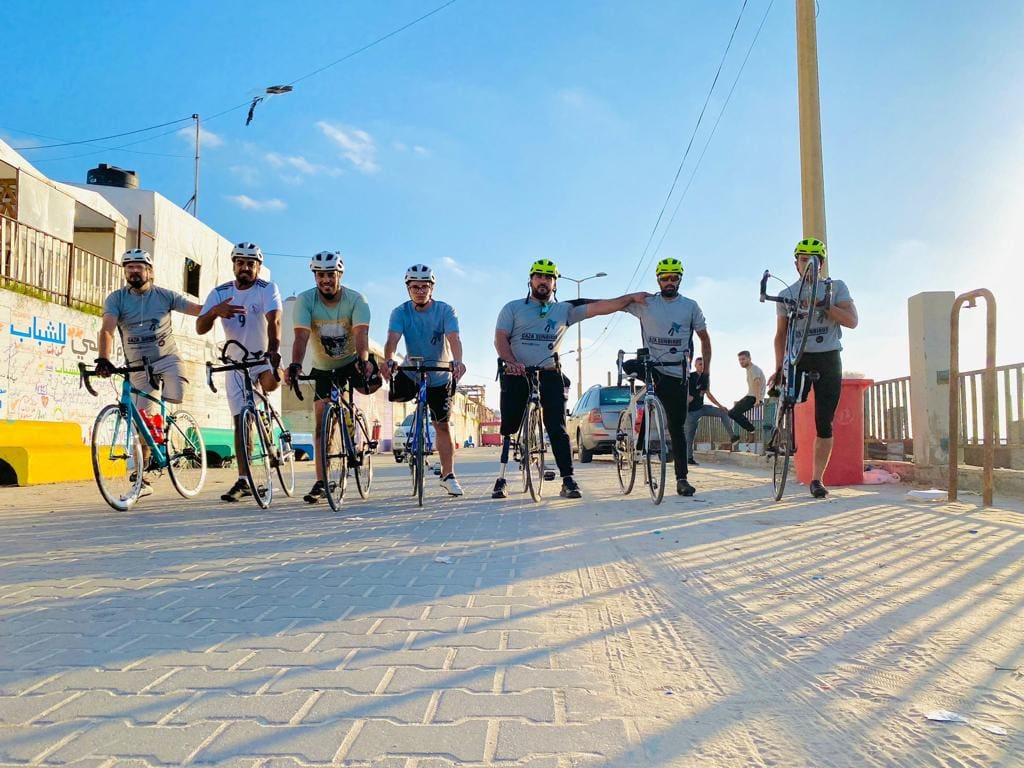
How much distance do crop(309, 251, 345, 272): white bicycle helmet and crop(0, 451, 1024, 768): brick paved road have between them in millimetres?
2720

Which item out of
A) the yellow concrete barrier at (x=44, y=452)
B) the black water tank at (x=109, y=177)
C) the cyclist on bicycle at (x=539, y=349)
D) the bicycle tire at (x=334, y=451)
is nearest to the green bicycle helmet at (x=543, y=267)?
the cyclist on bicycle at (x=539, y=349)

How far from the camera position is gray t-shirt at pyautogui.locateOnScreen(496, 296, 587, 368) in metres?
7.07

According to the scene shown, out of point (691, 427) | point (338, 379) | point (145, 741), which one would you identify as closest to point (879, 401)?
point (691, 427)

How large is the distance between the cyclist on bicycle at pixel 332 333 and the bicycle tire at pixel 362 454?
324 mm

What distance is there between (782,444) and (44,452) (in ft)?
26.5

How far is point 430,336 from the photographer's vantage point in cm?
703

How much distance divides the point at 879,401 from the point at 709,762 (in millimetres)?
8922

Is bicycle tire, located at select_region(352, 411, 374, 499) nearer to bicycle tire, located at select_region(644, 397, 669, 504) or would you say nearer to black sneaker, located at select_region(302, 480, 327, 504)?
black sneaker, located at select_region(302, 480, 327, 504)

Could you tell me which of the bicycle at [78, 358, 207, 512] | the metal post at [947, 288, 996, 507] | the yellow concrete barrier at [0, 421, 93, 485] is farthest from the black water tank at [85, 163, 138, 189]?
the metal post at [947, 288, 996, 507]

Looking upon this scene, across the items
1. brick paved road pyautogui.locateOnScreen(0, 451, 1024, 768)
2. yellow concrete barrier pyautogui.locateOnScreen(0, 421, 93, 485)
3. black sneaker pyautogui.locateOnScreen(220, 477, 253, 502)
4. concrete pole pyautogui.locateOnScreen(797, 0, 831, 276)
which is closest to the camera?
brick paved road pyautogui.locateOnScreen(0, 451, 1024, 768)

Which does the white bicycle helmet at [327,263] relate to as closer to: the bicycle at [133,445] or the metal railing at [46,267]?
the bicycle at [133,445]

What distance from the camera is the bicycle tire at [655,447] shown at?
250 inches

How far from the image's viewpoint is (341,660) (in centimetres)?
226

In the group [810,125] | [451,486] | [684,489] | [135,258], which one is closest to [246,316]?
[135,258]
